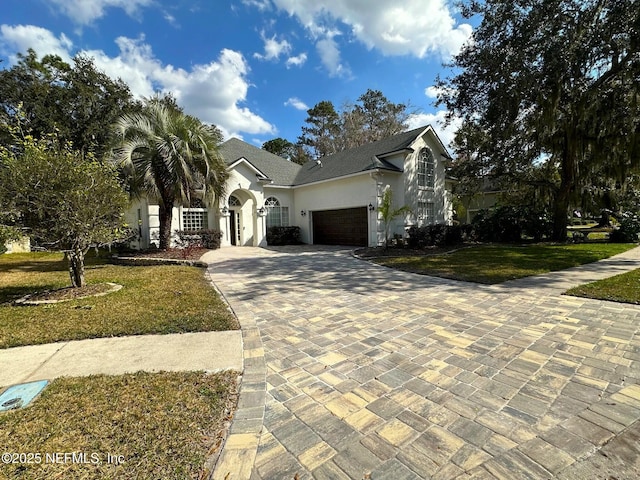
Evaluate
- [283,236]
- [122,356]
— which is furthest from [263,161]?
[122,356]

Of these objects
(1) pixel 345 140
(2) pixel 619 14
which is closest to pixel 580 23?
(2) pixel 619 14

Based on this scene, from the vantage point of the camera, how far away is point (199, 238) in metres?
16.1

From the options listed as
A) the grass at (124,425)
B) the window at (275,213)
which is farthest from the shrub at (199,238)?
the grass at (124,425)

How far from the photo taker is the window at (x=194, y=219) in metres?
16.6

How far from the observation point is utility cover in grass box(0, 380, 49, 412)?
2.61m

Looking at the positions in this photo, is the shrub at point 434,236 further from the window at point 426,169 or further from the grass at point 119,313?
the grass at point 119,313

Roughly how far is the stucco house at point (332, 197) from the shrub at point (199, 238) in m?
0.65

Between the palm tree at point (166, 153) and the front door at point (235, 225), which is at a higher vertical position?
the palm tree at point (166, 153)

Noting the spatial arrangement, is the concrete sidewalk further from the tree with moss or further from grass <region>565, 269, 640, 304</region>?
the tree with moss

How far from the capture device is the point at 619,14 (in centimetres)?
1016

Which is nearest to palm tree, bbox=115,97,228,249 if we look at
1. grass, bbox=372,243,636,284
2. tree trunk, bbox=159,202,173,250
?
tree trunk, bbox=159,202,173,250

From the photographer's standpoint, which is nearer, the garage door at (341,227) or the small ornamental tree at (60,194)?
the small ornamental tree at (60,194)

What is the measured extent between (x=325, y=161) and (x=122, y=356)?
19.7m

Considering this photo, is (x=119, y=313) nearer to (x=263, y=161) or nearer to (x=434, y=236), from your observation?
(x=434, y=236)
